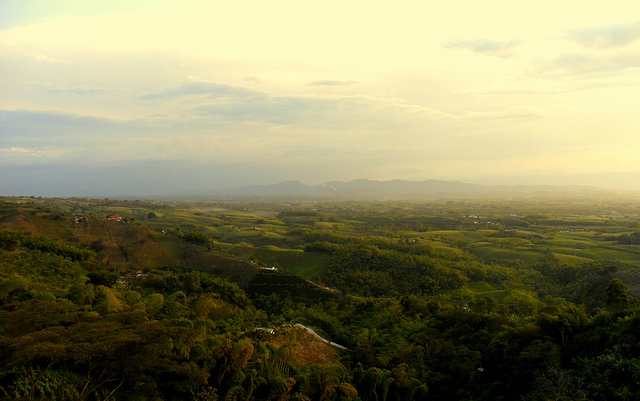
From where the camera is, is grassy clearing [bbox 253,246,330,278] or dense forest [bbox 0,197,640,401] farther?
grassy clearing [bbox 253,246,330,278]

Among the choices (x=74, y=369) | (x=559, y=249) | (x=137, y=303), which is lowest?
(x=559, y=249)

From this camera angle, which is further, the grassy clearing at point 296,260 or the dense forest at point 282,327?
the grassy clearing at point 296,260

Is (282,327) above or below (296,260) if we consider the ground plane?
above

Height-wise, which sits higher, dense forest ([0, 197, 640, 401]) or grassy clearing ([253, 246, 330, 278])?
dense forest ([0, 197, 640, 401])

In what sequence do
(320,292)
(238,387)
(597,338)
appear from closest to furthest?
(238,387) → (597,338) → (320,292)

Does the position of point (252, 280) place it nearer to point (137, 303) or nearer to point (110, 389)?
point (137, 303)

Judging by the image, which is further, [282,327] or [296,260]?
[296,260]

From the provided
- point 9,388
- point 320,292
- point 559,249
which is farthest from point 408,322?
point 559,249

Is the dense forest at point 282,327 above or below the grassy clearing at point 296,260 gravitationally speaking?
above
